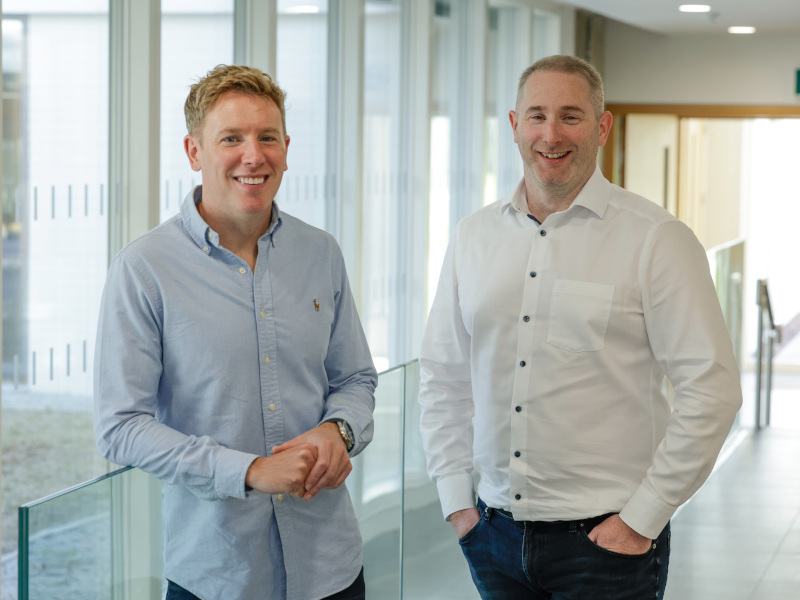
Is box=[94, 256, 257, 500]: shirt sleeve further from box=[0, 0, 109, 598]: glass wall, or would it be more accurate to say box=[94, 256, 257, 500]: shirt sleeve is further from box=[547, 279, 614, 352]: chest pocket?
box=[0, 0, 109, 598]: glass wall

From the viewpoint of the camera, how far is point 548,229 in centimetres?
253

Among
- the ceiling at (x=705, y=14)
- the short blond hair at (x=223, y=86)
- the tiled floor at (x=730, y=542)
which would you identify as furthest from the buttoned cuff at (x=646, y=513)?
the ceiling at (x=705, y=14)

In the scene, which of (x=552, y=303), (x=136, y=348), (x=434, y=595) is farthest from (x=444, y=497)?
(x=434, y=595)

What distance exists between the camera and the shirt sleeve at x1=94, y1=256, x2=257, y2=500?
6.68 feet

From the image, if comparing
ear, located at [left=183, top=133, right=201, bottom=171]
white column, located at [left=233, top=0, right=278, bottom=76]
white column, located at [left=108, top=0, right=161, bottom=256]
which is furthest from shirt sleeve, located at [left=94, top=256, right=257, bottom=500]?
white column, located at [left=233, top=0, right=278, bottom=76]

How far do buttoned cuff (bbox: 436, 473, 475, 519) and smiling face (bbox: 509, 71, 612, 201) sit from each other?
66 centimetres

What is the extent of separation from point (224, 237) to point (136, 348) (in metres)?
0.28

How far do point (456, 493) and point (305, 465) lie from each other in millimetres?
657

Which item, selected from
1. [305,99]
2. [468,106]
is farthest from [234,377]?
[468,106]

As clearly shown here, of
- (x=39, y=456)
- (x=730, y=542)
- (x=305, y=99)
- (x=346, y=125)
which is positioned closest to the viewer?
(x=39, y=456)

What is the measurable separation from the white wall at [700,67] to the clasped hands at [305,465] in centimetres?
896

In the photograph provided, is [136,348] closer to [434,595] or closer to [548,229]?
[548,229]

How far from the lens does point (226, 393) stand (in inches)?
84.0

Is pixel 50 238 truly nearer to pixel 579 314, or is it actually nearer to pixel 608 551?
pixel 579 314
